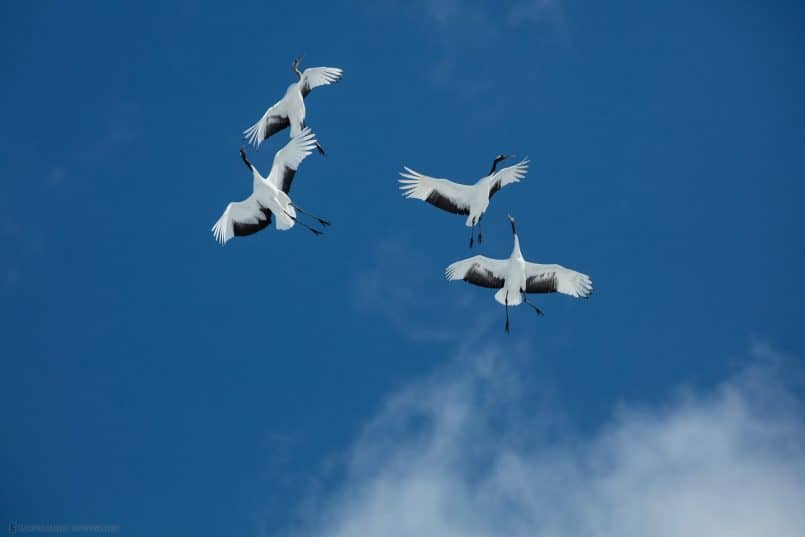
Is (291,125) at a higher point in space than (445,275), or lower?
higher

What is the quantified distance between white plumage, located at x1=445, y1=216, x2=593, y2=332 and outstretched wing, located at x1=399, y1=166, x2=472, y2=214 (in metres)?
1.64

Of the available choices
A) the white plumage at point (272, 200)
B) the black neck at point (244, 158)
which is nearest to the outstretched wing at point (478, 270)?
the white plumage at point (272, 200)

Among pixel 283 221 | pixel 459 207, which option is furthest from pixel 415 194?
pixel 283 221

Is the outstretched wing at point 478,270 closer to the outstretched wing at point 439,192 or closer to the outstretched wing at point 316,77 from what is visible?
the outstretched wing at point 439,192

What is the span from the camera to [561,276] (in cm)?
3491

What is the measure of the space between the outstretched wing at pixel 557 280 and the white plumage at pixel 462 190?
2.10 m

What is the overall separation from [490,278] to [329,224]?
4.46m

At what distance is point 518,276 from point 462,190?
8.90ft

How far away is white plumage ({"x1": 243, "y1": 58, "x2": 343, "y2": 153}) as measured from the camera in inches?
1483

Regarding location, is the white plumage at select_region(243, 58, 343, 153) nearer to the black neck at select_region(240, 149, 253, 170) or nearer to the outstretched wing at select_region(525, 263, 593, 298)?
the black neck at select_region(240, 149, 253, 170)

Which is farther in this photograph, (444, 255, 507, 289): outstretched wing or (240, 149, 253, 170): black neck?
(240, 149, 253, 170): black neck

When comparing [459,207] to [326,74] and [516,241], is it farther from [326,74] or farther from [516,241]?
[326,74]

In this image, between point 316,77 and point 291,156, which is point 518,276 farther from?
point 316,77

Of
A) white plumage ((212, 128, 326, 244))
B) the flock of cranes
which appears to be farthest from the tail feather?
white plumage ((212, 128, 326, 244))
